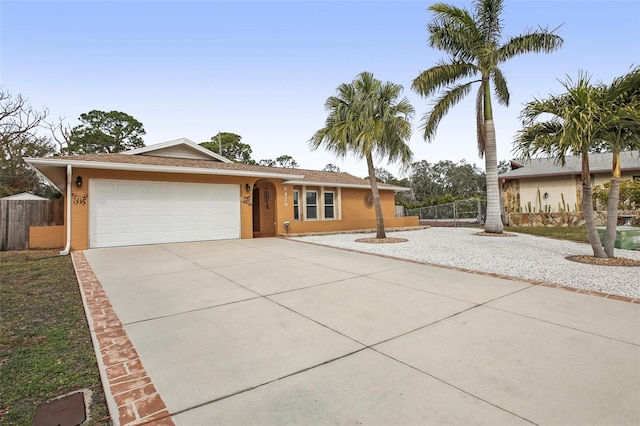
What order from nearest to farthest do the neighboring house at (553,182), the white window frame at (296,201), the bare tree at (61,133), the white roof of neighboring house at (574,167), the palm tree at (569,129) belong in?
1. the palm tree at (569,129)
2. the white window frame at (296,201)
3. the white roof of neighboring house at (574,167)
4. the neighboring house at (553,182)
5. the bare tree at (61,133)

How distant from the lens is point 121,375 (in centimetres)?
252

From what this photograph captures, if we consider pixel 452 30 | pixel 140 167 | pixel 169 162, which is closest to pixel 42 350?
pixel 140 167

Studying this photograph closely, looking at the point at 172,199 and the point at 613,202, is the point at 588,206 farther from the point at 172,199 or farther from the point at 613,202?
the point at 172,199

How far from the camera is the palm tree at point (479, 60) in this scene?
12.3 m

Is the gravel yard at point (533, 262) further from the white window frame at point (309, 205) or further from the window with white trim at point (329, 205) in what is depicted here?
the window with white trim at point (329, 205)

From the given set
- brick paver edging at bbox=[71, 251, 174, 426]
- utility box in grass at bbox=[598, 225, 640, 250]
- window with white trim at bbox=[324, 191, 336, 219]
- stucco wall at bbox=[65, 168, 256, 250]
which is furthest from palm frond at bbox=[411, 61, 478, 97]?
brick paver edging at bbox=[71, 251, 174, 426]

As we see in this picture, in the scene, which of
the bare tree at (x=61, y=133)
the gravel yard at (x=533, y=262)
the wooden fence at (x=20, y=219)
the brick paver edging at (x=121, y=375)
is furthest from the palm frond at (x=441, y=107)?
the bare tree at (x=61, y=133)

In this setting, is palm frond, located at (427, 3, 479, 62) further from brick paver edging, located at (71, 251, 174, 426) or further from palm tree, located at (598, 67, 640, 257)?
brick paver edging, located at (71, 251, 174, 426)

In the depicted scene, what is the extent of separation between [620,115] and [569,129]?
0.97 metres

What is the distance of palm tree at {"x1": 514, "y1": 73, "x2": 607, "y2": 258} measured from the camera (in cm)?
648

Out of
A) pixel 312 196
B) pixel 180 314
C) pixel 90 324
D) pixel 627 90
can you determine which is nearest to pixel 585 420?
pixel 180 314

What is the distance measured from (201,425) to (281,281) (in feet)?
11.8

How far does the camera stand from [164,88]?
15.1m

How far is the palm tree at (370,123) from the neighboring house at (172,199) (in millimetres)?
2898
